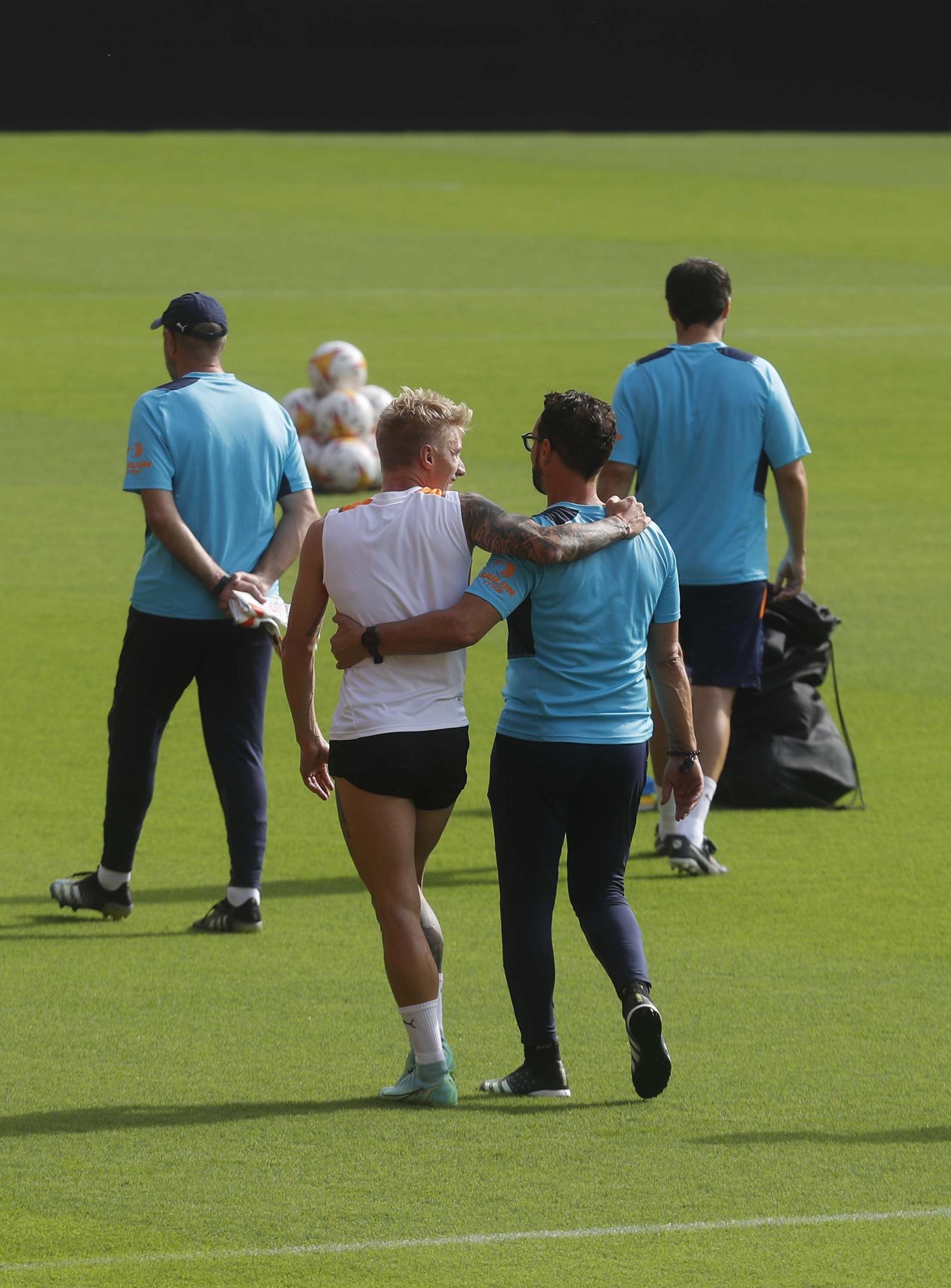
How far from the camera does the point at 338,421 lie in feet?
60.4

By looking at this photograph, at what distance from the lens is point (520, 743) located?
5.80 metres

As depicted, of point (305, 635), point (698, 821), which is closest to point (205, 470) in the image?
point (305, 635)

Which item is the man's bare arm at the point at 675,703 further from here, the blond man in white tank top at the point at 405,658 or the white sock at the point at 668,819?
the white sock at the point at 668,819

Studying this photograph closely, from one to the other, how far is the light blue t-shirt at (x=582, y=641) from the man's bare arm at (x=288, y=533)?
1.91 meters

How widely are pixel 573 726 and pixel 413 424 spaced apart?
87 cm

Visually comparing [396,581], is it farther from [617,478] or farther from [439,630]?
[617,478]

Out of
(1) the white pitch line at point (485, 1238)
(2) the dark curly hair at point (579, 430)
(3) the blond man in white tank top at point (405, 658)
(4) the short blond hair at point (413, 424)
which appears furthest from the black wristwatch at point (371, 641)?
(1) the white pitch line at point (485, 1238)

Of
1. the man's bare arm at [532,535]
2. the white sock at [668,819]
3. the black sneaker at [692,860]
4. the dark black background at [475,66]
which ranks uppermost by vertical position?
the dark black background at [475,66]

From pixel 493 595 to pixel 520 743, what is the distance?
44cm

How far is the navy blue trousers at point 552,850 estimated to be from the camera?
5.79 metres

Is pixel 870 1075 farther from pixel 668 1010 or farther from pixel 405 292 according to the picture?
pixel 405 292

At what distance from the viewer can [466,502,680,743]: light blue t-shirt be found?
572 centimetres

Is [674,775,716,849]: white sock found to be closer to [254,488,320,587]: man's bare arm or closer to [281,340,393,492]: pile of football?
[254,488,320,587]: man's bare arm

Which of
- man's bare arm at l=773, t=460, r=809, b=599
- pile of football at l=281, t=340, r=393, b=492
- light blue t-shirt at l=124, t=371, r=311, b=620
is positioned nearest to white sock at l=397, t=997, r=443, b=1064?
light blue t-shirt at l=124, t=371, r=311, b=620
